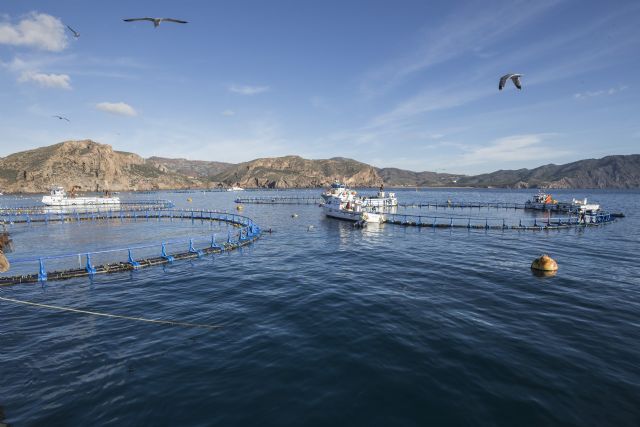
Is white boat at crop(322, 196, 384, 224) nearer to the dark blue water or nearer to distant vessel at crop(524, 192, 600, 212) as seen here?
the dark blue water

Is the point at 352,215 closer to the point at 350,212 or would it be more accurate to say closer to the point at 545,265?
the point at 350,212

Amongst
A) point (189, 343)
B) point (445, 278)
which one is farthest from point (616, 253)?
point (189, 343)

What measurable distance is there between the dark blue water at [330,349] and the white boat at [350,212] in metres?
37.8

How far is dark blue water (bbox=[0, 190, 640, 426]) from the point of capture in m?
11.9

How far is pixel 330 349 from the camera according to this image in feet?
53.9

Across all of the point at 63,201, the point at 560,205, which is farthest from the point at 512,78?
the point at 63,201

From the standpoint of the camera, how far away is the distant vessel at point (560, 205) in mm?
90938

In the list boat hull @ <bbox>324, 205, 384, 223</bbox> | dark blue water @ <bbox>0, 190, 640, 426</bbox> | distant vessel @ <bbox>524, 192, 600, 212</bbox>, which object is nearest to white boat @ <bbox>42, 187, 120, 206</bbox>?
boat hull @ <bbox>324, 205, 384, 223</bbox>

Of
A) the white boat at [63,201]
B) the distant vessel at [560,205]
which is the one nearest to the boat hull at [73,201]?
the white boat at [63,201]

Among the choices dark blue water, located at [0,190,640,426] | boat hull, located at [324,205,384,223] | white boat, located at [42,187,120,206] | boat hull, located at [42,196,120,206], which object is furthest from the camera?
boat hull, located at [42,196,120,206]

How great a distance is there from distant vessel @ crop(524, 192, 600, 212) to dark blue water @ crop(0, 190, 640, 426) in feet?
244

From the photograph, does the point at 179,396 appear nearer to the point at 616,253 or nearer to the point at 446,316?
the point at 446,316

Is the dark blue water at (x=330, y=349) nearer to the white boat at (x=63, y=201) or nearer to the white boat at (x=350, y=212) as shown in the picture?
the white boat at (x=350, y=212)

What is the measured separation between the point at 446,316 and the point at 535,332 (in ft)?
A: 16.4
